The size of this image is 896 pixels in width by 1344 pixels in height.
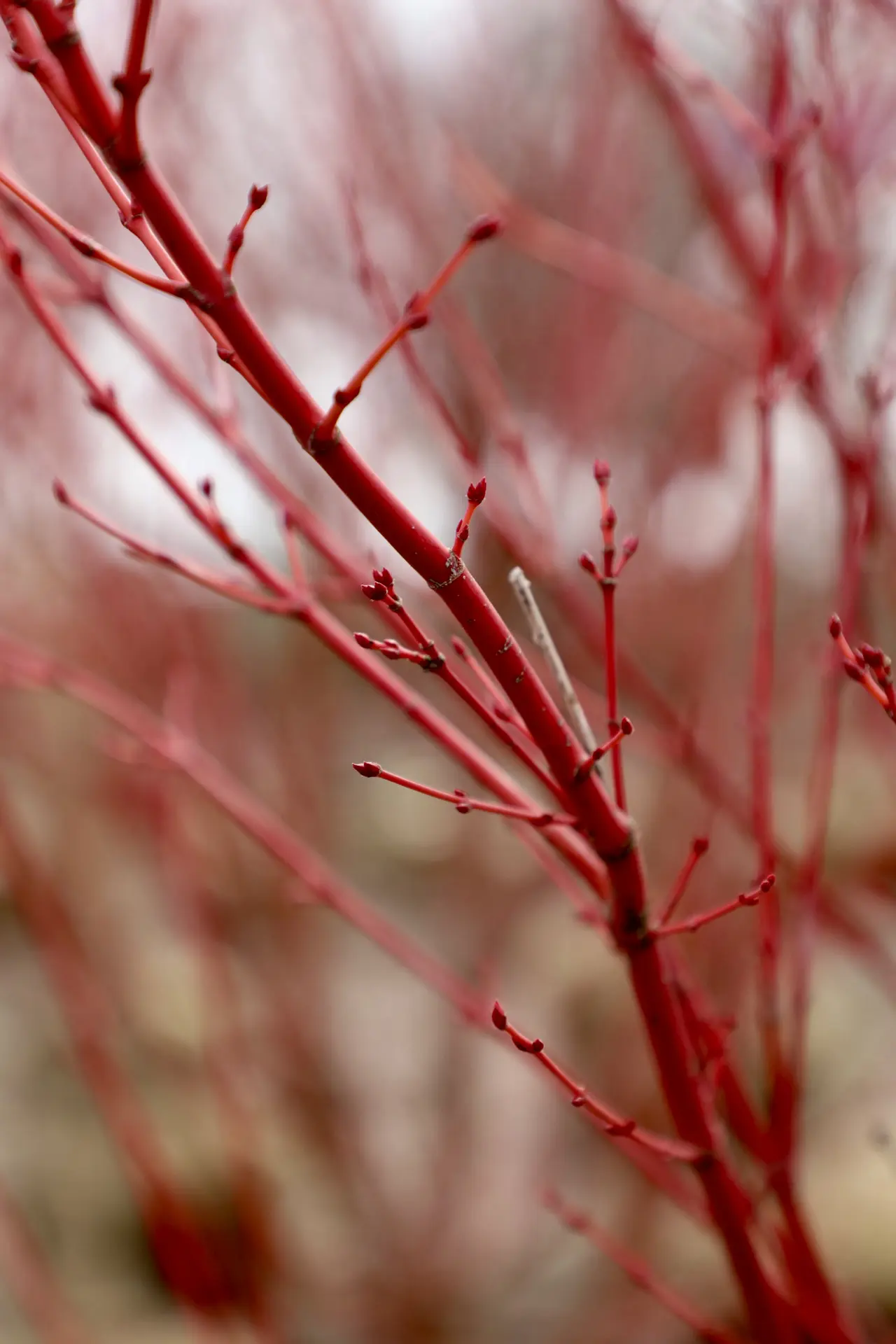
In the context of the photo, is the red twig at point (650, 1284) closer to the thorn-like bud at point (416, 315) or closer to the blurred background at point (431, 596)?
the blurred background at point (431, 596)

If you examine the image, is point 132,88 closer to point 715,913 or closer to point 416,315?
point 416,315

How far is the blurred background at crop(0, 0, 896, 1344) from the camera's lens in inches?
62.6

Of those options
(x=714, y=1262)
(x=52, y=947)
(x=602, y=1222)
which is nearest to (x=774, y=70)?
(x=52, y=947)

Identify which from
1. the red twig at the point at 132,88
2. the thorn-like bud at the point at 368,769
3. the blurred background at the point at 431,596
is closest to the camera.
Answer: the red twig at the point at 132,88

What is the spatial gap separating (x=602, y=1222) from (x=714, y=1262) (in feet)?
1.16

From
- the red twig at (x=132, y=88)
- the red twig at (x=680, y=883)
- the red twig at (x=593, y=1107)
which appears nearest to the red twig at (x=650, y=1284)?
the red twig at (x=593, y=1107)

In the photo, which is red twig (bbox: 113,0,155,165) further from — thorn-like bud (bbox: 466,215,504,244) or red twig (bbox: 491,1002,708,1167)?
red twig (bbox: 491,1002,708,1167)

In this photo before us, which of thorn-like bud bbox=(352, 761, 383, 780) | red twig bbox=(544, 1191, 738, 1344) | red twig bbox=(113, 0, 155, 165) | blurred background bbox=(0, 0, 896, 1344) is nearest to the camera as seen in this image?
red twig bbox=(113, 0, 155, 165)

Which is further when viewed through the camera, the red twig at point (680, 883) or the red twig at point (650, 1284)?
the red twig at point (650, 1284)

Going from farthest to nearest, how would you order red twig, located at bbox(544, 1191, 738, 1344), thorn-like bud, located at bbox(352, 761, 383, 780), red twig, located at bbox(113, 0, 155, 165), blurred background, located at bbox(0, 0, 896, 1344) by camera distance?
blurred background, located at bbox(0, 0, 896, 1344)
red twig, located at bbox(544, 1191, 738, 1344)
thorn-like bud, located at bbox(352, 761, 383, 780)
red twig, located at bbox(113, 0, 155, 165)

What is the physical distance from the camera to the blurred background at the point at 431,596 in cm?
159

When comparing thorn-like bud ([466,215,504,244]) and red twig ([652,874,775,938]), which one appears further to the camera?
red twig ([652,874,775,938])

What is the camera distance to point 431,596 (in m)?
1.38

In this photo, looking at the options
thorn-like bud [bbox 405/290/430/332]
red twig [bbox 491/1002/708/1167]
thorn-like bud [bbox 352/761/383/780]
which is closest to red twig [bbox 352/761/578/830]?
thorn-like bud [bbox 352/761/383/780]
